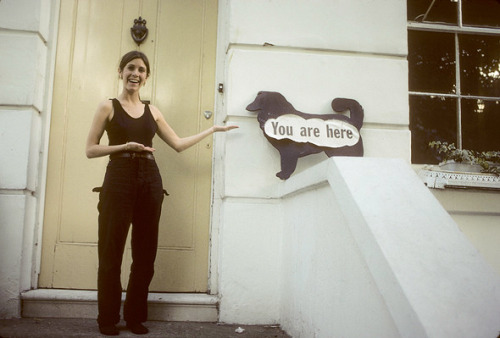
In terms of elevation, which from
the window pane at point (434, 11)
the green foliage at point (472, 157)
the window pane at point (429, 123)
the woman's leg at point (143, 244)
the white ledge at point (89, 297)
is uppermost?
the window pane at point (434, 11)

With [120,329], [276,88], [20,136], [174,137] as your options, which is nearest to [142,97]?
[174,137]

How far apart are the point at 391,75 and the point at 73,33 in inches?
101

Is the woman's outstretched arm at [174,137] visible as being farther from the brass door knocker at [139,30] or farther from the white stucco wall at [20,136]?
the white stucco wall at [20,136]

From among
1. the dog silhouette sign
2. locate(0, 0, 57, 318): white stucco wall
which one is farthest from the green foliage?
locate(0, 0, 57, 318): white stucco wall

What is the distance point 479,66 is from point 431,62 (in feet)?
1.41

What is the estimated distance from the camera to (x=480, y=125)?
3.46 meters

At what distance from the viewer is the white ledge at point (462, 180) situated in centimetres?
307

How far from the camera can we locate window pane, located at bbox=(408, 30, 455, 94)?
11.4 feet

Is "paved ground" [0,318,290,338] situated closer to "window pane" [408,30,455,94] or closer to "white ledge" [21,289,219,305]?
"white ledge" [21,289,219,305]

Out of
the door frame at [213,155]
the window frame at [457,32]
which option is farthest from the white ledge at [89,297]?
the window frame at [457,32]

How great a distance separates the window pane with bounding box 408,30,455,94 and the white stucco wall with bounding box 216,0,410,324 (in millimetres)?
301

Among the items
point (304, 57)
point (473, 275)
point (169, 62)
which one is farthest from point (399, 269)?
point (169, 62)

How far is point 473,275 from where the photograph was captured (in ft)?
4.45

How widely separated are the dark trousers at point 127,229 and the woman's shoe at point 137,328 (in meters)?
0.03
